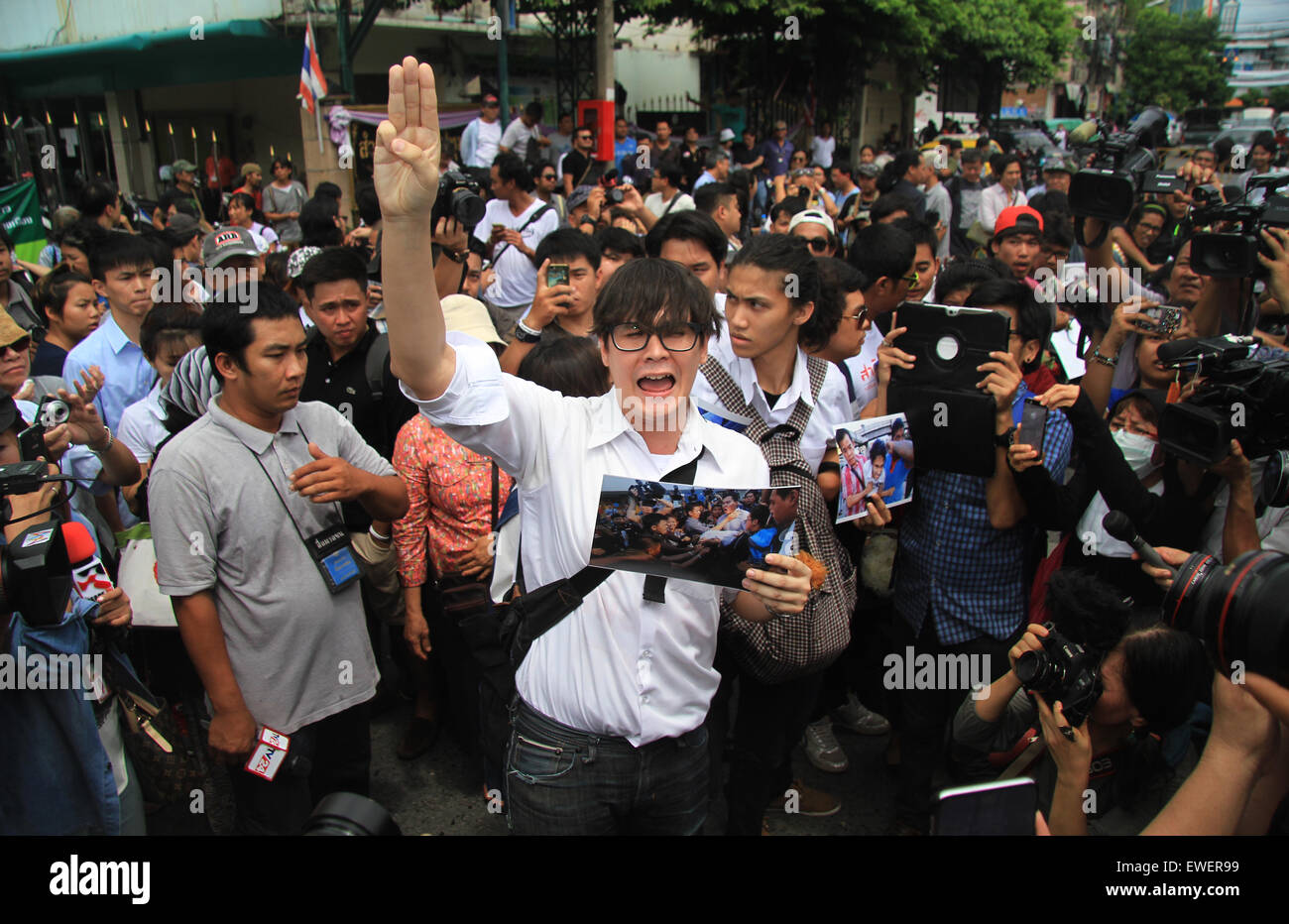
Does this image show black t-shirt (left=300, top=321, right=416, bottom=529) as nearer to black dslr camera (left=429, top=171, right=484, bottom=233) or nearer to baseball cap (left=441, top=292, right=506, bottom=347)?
baseball cap (left=441, top=292, right=506, bottom=347)

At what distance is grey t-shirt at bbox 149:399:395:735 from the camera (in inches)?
102

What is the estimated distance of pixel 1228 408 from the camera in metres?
2.68

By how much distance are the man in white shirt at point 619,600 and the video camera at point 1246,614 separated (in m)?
0.69

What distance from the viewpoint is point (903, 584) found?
330 cm

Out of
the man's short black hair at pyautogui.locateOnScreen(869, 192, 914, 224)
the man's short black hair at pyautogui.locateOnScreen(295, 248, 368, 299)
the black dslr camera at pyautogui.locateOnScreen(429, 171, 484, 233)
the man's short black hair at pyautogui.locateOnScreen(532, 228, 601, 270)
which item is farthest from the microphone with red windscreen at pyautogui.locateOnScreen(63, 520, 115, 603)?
the man's short black hair at pyautogui.locateOnScreen(869, 192, 914, 224)

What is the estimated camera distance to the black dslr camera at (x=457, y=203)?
3566 mm

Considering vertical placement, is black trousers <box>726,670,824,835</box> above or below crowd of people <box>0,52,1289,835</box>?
below

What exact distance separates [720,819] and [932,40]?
2241cm

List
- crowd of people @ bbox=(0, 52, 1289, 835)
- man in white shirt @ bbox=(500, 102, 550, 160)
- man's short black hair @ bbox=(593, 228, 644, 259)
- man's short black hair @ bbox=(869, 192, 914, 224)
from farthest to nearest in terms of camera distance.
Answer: man in white shirt @ bbox=(500, 102, 550, 160)
man's short black hair @ bbox=(869, 192, 914, 224)
man's short black hair @ bbox=(593, 228, 644, 259)
crowd of people @ bbox=(0, 52, 1289, 835)

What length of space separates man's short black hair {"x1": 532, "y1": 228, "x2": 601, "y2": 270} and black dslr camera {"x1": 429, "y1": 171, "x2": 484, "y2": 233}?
0.57 m

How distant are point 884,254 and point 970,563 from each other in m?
1.71
